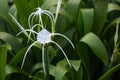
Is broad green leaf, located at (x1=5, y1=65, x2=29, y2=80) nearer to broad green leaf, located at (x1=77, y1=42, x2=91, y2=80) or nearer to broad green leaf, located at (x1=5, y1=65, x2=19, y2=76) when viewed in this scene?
broad green leaf, located at (x1=5, y1=65, x2=19, y2=76)

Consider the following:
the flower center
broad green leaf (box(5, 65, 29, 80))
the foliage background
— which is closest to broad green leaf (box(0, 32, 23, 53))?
the foliage background

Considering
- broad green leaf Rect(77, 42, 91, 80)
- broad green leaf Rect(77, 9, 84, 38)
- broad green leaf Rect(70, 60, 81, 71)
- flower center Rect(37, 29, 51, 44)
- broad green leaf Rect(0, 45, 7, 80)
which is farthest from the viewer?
broad green leaf Rect(77, 9, 84, 38)

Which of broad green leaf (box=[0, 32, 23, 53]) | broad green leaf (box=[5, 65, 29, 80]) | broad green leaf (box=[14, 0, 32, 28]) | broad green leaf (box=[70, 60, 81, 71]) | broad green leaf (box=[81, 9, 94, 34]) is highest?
broad green leaf (box=[14, 0, 32, 28])

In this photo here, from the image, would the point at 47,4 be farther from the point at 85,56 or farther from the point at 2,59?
the point at 2,59

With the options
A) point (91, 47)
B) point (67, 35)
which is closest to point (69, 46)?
point (67, 35)

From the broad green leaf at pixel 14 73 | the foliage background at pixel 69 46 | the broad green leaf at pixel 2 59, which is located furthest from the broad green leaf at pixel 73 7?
the broad green leaf at pixel 2 59

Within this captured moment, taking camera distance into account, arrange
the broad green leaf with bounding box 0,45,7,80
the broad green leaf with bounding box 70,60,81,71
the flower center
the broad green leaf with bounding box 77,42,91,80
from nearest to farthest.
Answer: the flower center
the broad green leaf with bounding box 0,45,7,80
the broad green leaf with bounding box 70,60,81,71
the broad green leaf with bounding box 77,42,91,80

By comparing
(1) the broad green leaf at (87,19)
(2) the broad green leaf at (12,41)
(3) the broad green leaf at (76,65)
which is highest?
(1) the broad green leaf at (87,19)

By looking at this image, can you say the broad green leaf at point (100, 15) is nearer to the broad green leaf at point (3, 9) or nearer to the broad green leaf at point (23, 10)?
the broad green leaf at point (23, 10)
